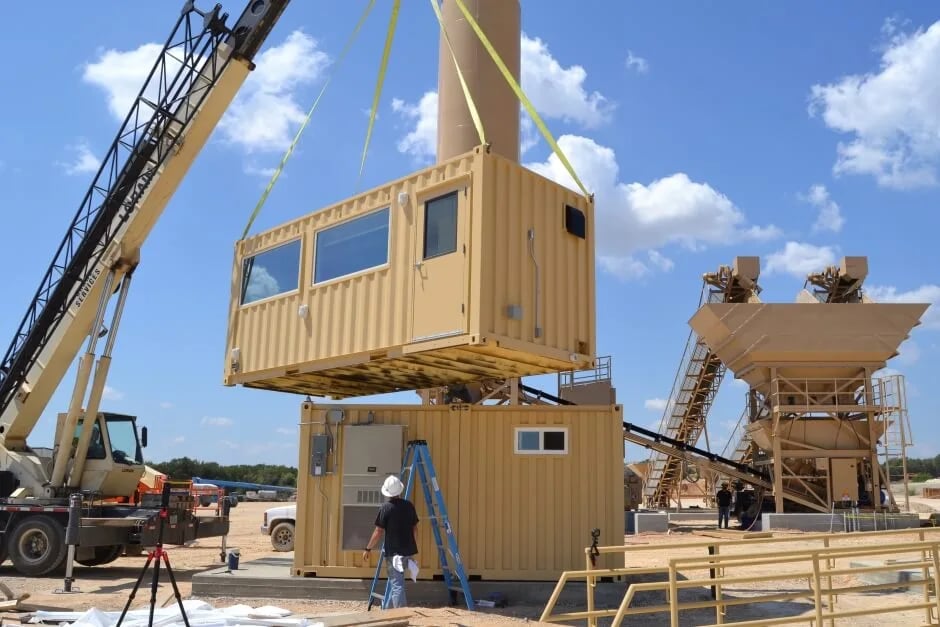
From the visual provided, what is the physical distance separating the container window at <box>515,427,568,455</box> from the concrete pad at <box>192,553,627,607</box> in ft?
6.16

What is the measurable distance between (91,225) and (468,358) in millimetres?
10018

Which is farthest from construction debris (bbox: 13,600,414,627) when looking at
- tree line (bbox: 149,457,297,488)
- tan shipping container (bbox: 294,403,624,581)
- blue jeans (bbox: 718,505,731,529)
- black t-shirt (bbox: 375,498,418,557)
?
tree line (bbox: 149,457,297,488)

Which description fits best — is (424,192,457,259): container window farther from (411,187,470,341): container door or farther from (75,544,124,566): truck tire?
(75,544,124,566): truck tire

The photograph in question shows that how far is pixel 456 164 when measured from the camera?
36.9ft

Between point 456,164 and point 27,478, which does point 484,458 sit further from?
point 27,478

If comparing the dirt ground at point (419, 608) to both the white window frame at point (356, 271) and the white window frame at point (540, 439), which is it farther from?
the white window frame at point (356, 271)

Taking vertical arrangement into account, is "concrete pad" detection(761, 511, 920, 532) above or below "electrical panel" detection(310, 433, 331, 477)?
below

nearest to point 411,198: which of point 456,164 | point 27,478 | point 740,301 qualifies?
point 456,164

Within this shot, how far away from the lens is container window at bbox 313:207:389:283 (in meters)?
12.1

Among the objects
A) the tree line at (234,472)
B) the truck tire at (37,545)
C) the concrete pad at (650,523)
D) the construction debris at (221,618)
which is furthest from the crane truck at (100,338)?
the tree line at (234,472)

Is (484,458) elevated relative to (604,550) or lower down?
elevated

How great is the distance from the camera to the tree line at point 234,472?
2825 inches

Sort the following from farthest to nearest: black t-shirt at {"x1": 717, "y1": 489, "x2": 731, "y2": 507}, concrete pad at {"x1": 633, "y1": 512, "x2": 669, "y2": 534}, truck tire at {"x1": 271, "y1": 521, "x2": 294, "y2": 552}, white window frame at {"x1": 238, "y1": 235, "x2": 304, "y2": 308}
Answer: black t-shirt at {"x1": 717, "y1": 489, "x2": 731, "y2": 507}, concrete pad at {"x1": 633, "y1": 512, "x2": 669, "y2": 534}, truck tire at {"x1": 271, "y1": 521, "x2": 294, "y2": 552}, white window frame at {"x1": 238, "y1": 235, "x2": 304, "y2": 308}

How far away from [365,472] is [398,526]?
7.98ft
